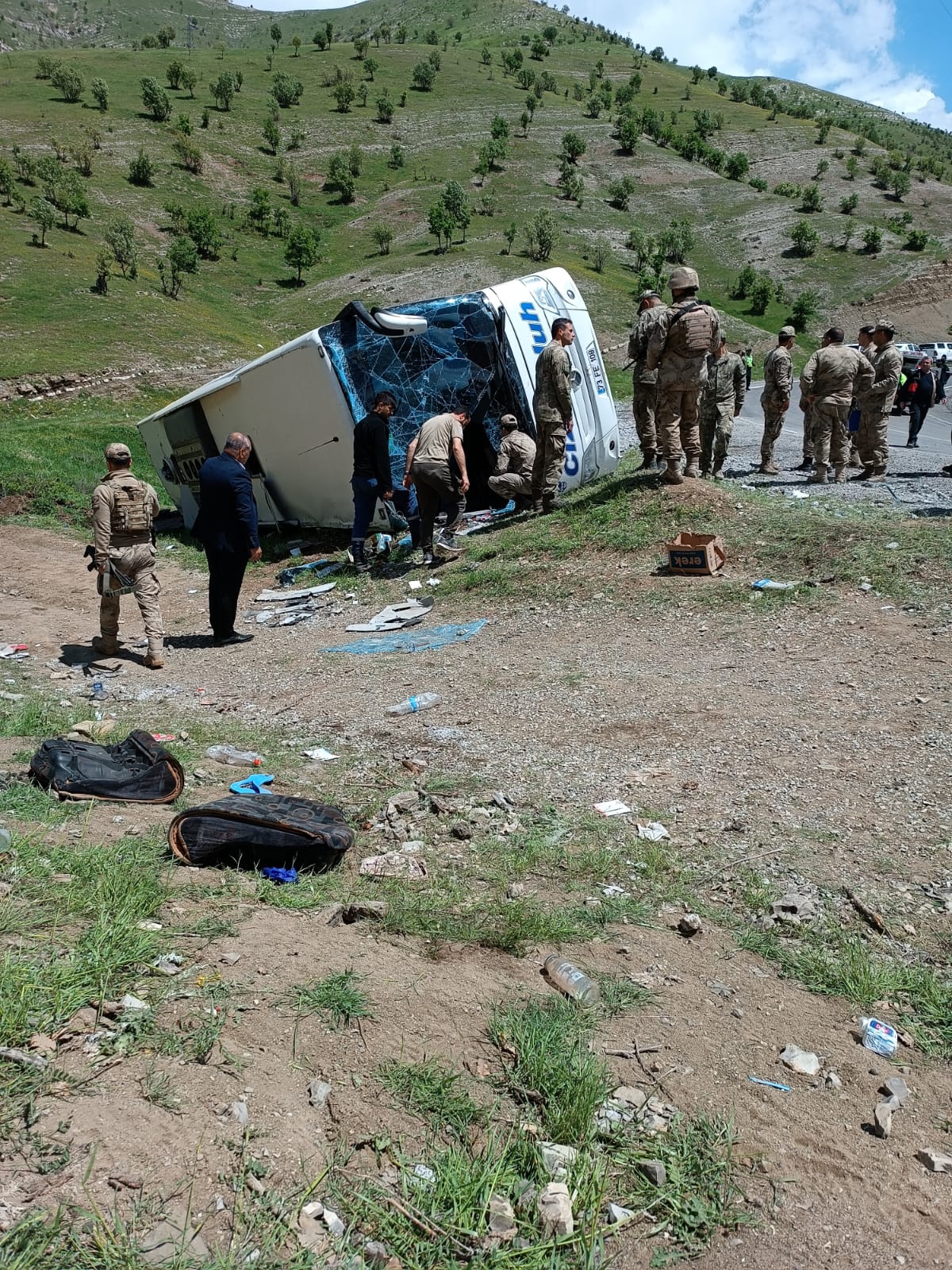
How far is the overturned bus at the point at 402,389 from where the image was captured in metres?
10.1

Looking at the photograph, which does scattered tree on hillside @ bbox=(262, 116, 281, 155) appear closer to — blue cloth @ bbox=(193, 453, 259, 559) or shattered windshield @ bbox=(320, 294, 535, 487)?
shattered windshield @ bbox=(320, 294, 535, 487)

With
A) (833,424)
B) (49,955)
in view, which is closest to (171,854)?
(49,955)

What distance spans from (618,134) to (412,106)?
20.3 metres

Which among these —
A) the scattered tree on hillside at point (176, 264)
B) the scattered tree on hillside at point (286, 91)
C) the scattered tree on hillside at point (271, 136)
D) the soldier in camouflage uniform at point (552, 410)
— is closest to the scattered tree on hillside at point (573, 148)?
the scattered tree on hillside at point (271, 136)

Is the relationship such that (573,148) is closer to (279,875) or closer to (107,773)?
(107,773)

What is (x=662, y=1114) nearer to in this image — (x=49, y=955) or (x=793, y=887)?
(x=793, y=887)

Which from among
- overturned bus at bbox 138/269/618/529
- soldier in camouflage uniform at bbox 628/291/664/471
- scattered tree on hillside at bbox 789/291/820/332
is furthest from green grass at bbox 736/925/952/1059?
scattered tree on hillside at bbox 789/291/820/332

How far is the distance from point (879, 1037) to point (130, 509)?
6.55m

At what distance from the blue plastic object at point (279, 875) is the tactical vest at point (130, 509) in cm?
454

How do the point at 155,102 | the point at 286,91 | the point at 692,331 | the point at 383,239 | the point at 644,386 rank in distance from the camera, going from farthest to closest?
the point at 286,91, the point at 155,102, the point at 383,239, the point at 644,386, the point at 692,331

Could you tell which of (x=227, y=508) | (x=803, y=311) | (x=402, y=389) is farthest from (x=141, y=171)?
(x=227, y=508)

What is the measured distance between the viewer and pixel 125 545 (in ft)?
24.7

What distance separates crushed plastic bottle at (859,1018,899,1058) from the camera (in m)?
2.88

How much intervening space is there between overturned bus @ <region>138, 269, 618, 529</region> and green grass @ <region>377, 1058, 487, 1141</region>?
333 inches
